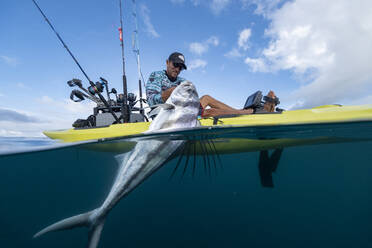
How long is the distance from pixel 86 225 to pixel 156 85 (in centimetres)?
290

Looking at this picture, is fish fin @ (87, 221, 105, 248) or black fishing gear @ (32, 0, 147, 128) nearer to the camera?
fish fin @ (87, 221, 105, 248)

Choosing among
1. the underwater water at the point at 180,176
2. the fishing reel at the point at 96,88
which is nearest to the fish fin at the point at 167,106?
the underwater water at the point at 180,176

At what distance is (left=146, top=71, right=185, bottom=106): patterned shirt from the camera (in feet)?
12.2

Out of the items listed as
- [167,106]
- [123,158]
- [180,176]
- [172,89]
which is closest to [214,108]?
[172,89]

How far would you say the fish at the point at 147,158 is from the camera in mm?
2281

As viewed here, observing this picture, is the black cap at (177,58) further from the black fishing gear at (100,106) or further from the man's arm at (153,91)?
the black fishing gear at (100,106)

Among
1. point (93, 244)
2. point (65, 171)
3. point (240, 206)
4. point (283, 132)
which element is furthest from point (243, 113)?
point (240, 206)

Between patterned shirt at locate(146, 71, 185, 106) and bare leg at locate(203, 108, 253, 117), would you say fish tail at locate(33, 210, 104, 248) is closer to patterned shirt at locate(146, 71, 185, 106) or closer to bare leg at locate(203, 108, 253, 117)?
patterned shirt at locate(146, 71, 185, 106)

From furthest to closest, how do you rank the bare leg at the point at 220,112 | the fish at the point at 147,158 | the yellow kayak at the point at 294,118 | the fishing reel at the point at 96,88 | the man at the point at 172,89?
1. the fishing reel at the point at 96,88
2. the man at the point at 172,89
3. the bare leg at the point at 220,112
4. the yellow kayak at the point at 294,118
5. the fish at the point at 147,158

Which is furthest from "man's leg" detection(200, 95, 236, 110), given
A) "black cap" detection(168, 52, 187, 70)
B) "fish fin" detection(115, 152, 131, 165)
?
"fish fin" detection(115, 152, 131, 165)

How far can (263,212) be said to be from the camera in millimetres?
21000

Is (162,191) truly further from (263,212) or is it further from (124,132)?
(263,212)

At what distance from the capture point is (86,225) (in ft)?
7.94

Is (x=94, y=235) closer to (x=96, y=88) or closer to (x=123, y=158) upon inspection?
(x=123, y=158)
